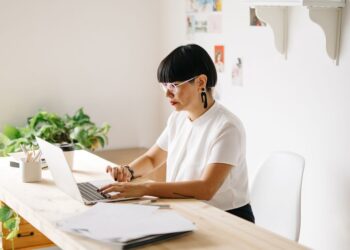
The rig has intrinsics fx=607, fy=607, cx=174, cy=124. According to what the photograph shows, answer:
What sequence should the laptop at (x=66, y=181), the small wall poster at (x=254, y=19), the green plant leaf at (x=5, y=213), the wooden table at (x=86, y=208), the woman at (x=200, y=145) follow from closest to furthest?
the wooden table at (x=86, y=208) < the laptop at (x=66, y=181) < the woman at (x=200, y=145) < the green plant leaf at (x=5, y=213) < the small wall poster at (x=254, y=19)

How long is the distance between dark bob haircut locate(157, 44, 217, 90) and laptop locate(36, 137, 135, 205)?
0.49m

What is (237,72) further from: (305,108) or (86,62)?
(86,62)

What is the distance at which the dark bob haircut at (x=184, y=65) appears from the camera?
7.23ft

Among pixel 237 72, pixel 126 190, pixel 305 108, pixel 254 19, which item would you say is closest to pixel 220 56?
pixel 237 72

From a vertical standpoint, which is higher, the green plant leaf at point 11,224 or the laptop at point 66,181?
the laptop at point 66,181

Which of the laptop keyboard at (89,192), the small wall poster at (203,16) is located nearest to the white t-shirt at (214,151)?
the laptop keyboard at (89,192)

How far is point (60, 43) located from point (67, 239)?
2.21 metres

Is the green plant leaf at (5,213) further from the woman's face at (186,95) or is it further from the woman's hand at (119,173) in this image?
the woman's face at (186,95)

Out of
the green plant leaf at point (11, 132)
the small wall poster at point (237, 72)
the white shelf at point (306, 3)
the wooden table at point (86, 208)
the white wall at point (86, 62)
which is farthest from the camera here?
the white wall at point (86, 62)

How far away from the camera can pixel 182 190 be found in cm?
202

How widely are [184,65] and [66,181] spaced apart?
60cm

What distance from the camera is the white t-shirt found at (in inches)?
84.4

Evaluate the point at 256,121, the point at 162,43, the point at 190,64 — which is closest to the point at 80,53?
the point at 162,43

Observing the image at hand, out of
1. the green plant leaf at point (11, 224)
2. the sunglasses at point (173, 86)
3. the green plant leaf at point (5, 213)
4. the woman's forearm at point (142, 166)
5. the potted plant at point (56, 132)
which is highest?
the sunglasses at point (173, 86)
